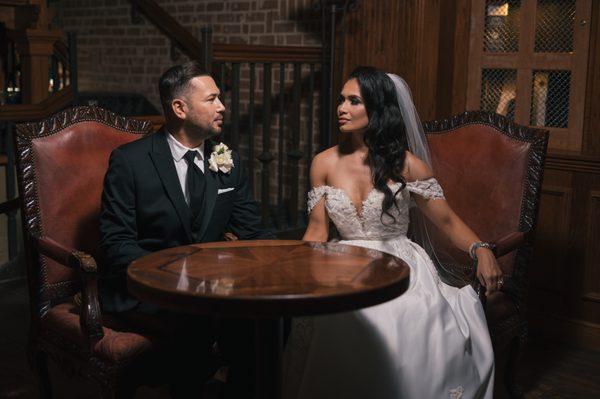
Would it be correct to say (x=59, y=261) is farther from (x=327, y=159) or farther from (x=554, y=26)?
(x=554, y=26)

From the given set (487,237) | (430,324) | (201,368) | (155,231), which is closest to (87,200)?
(155,231)

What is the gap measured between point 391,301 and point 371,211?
1.46 ft

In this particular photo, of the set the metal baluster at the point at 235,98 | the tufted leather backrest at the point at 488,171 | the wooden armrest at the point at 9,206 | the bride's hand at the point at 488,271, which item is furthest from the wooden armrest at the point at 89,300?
the metal baluster at the point at 235,98

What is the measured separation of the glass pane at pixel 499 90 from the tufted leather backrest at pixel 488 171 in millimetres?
1058

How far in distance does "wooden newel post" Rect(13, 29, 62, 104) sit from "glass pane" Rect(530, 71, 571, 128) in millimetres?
4039

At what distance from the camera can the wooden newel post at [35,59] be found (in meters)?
6.68

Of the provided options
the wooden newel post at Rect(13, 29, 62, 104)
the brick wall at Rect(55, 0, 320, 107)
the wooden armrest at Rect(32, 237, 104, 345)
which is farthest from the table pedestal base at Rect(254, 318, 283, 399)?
the wooden newel post at Rect(13, 29, 62, 104)

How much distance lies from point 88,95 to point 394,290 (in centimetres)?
548

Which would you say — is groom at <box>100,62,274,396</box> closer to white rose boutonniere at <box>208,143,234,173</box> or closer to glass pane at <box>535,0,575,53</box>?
white rose boutonniere at <box>208,143,234,173</box>

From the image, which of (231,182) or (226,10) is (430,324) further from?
(226,10)

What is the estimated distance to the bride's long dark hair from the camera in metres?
3.04

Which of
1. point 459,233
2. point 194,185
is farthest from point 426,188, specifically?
point 194,185

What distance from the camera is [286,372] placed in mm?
2805

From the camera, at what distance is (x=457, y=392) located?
268 centimetres
